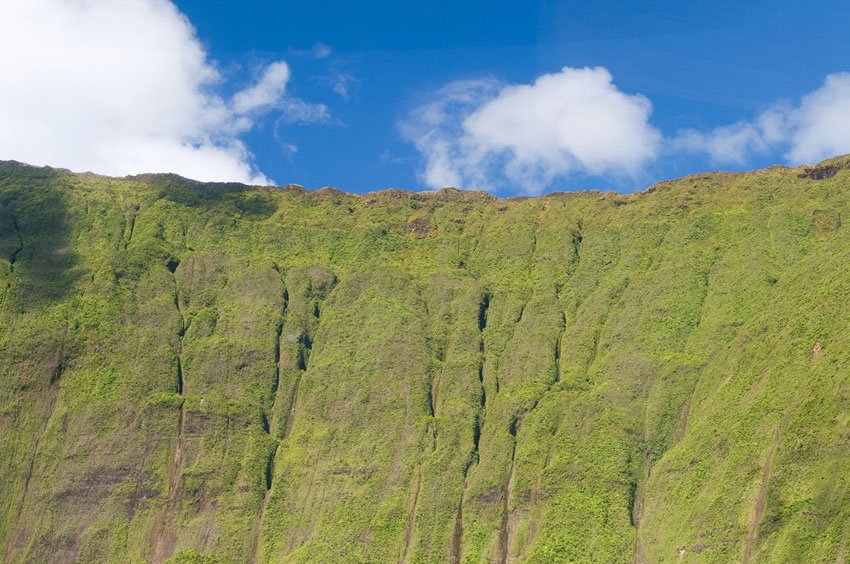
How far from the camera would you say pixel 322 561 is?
128 m

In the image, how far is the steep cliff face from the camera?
122875mm

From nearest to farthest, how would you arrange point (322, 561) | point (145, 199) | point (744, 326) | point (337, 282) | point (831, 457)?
point (831, 457) < point (322, 561) < point (744, 326) < point (337, 282) < point (145, 199)

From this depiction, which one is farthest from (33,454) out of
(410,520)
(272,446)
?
(410,520)

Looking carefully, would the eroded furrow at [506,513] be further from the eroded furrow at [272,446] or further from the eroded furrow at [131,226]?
the eroded furrow at [131,226]

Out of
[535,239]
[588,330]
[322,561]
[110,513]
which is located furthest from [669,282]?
[110,513]

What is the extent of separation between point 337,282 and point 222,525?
158ft

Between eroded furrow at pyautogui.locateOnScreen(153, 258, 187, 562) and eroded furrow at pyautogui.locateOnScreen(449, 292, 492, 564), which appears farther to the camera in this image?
eroded furrow at pyautogui.locateOnScreen(153, 258, 187, 562)

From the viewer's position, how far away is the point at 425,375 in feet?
494

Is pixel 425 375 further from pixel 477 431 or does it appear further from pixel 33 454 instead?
pixel 33 454

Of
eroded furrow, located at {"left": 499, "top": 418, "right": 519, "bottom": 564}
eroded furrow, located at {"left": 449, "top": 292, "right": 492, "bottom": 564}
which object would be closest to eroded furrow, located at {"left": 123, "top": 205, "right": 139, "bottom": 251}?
eroded furrow, located at {"left": 449, "top": 292, "right": 492, "bottom": 564}

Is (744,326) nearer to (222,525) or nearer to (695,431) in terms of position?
(695,431)

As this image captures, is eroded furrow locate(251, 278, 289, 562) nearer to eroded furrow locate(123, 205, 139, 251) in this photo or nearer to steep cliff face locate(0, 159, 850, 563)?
steep cliff face locate(0, 159, 850, 563)

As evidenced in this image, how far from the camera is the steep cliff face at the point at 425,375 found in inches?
4838

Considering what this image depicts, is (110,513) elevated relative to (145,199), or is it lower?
lower
